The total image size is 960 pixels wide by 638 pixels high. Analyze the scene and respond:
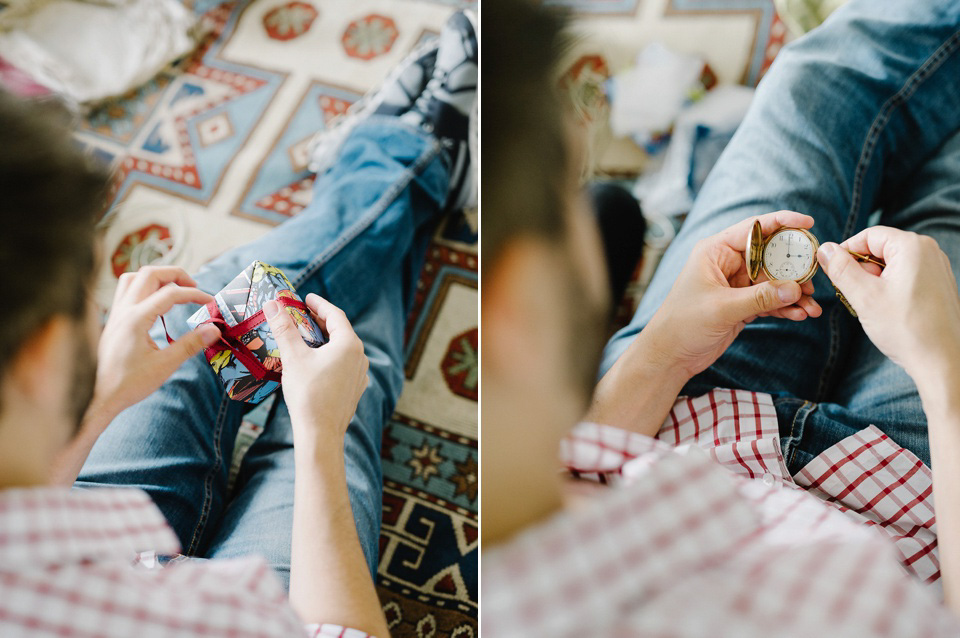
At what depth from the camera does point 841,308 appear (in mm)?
777

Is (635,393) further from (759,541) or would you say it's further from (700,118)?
(700,118)

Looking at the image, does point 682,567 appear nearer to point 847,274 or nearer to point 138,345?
point 847,274

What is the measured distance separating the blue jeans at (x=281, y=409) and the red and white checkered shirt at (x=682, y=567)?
35 cm

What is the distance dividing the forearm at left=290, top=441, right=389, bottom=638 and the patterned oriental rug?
0.95 ft

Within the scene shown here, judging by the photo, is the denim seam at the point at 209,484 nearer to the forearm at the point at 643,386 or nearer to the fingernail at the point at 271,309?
the fingernail at the point at 271,309

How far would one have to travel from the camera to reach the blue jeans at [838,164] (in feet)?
2.44

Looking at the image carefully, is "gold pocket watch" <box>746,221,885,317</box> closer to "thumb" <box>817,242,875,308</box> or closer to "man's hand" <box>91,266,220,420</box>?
"thumb" <box>817,242,875,308</box>

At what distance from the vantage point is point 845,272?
1.94 feet

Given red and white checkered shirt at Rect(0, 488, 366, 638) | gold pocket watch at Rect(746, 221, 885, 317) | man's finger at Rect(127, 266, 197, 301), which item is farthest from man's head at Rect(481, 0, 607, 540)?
man's finger at Rect(127, 266, 197, 301)

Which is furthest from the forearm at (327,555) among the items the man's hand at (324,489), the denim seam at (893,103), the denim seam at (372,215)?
the denim seam at (893,103)

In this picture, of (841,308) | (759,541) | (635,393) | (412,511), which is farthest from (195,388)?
(841,308)

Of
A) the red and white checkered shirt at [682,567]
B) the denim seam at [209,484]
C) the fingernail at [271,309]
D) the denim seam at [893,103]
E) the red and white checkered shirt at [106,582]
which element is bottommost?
the denim seam at [209,484]

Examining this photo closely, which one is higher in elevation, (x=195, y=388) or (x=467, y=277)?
(x=467, y=277)

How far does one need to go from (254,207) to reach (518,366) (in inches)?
37.9
